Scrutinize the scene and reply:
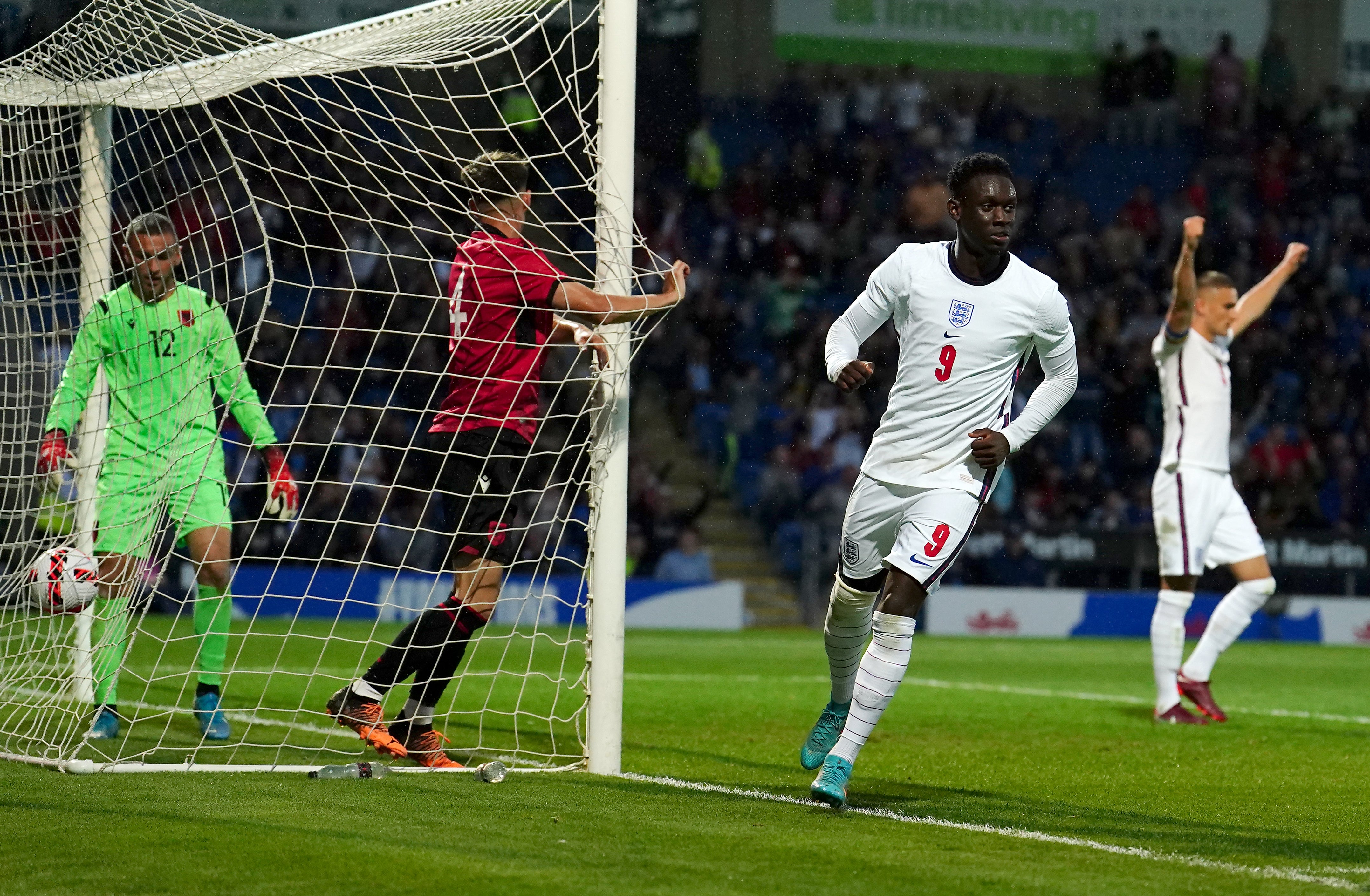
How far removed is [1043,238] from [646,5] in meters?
6.32

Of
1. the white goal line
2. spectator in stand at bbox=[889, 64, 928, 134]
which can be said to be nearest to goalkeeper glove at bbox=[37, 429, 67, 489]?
the white goal line

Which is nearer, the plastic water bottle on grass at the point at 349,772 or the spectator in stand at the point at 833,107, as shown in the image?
the plastic water bottle on grass at the point at 349,772

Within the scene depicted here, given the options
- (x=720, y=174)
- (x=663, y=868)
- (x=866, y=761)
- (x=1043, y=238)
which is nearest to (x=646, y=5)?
(x=720, y=174)

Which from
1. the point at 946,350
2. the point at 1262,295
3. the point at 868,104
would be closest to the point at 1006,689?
the point at 1262,295

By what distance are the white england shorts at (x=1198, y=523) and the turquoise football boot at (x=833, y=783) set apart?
420 cm

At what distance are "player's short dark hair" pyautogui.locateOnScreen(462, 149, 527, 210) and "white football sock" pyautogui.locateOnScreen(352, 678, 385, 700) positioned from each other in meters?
1.82

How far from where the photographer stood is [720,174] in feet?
71.0

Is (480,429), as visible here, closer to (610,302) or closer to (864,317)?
(610,302)

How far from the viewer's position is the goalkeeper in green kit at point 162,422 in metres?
6.61

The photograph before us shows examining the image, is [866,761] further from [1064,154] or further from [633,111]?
[1064,154]

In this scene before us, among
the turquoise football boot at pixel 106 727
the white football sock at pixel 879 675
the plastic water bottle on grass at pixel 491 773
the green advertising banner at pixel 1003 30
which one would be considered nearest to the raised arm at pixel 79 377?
the turquoise football boot at pixel 106 727

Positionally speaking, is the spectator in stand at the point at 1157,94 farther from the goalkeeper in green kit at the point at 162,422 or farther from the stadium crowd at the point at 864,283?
the goalkeeper in green kit at the point at 162,422

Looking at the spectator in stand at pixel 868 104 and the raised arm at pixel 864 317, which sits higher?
the spectator in stand at pixel 868 104

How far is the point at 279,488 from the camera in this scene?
6.55 metres
